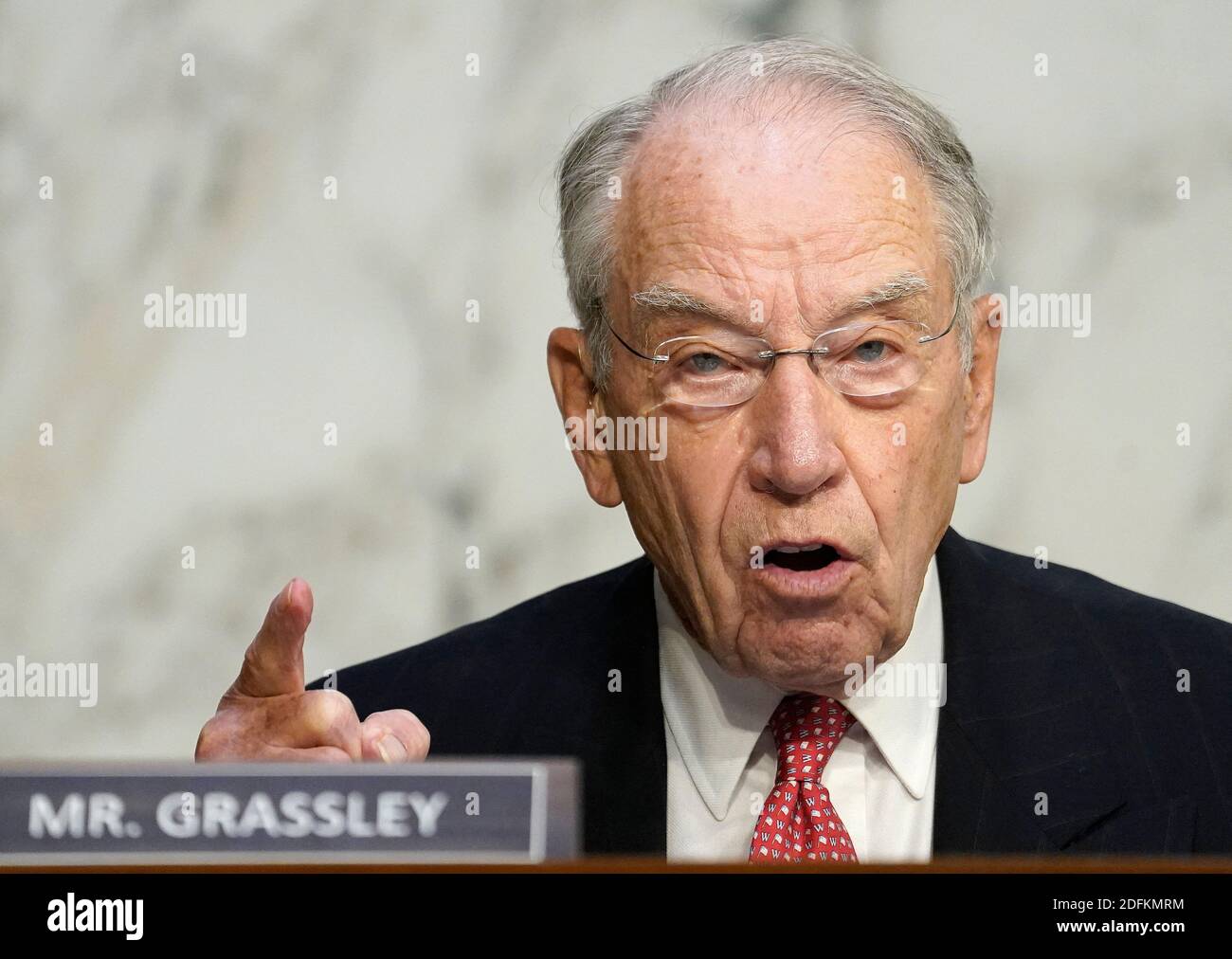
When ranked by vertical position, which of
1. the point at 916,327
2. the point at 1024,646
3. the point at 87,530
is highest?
the point at 916,327

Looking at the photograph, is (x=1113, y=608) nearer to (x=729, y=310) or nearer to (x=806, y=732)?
(x=806, y=732)

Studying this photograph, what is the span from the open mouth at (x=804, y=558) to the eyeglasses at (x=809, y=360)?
0.68ft

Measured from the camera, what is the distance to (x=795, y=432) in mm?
2004

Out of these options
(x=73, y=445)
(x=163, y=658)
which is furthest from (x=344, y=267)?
(x=163, y=658)

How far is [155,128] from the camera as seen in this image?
103 inches

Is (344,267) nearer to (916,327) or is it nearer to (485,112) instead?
(485,112)

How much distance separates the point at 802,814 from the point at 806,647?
0.78ft

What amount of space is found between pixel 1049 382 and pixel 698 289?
0.77 metres

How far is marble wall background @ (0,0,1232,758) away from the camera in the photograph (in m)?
2.57
